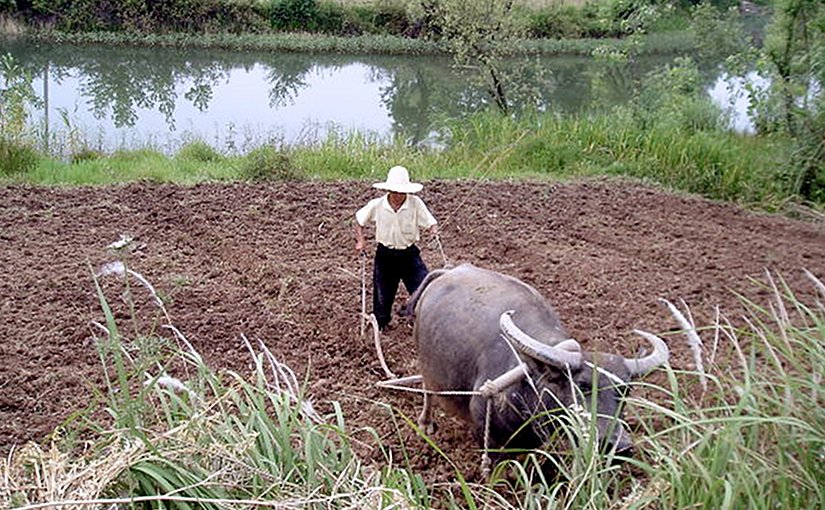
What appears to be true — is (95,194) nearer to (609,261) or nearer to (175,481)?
(609,261)

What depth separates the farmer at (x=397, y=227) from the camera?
17.9 ft

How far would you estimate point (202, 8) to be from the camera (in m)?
26.0

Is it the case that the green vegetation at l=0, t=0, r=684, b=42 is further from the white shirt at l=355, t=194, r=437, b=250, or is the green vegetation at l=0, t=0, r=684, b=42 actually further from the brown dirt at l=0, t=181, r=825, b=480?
the white shirt at l=355, t=194, r=437, b=250

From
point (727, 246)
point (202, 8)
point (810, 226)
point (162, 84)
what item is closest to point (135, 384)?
point (727, 246)

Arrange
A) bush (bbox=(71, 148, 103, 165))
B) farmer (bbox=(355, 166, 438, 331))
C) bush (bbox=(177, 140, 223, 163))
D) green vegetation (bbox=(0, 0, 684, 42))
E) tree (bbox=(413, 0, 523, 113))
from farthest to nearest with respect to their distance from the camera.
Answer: green vegetation (bbox=(0, 0, 684, 42)) → tree (bbox=(413, 0, 523, 113)) → bush (bbox=(177, 140, 223, 163)) → bush (bbox=(71, 148, 103, 165)) → farmer (bbox=(355, 166, 438, 331))

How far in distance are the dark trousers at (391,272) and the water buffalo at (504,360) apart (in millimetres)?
543

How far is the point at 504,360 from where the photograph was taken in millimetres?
4074

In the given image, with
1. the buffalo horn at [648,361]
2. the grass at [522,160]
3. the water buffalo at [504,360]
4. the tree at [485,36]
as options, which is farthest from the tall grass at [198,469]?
the tree at [485,36]

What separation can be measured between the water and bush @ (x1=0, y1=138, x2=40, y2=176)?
1283 millimetres

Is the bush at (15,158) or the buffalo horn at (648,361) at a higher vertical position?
the buffalo horn at (648,361)

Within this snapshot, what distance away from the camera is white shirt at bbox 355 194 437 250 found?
18.2 feet

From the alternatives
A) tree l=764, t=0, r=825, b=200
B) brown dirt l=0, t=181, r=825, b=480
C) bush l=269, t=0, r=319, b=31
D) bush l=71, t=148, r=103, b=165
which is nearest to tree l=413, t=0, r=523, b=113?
tree l=764, t=0, r=825, b=200

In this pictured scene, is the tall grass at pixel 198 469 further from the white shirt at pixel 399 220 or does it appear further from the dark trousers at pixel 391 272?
the dark trousers at pixel 391 272

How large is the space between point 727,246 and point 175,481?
737cm
